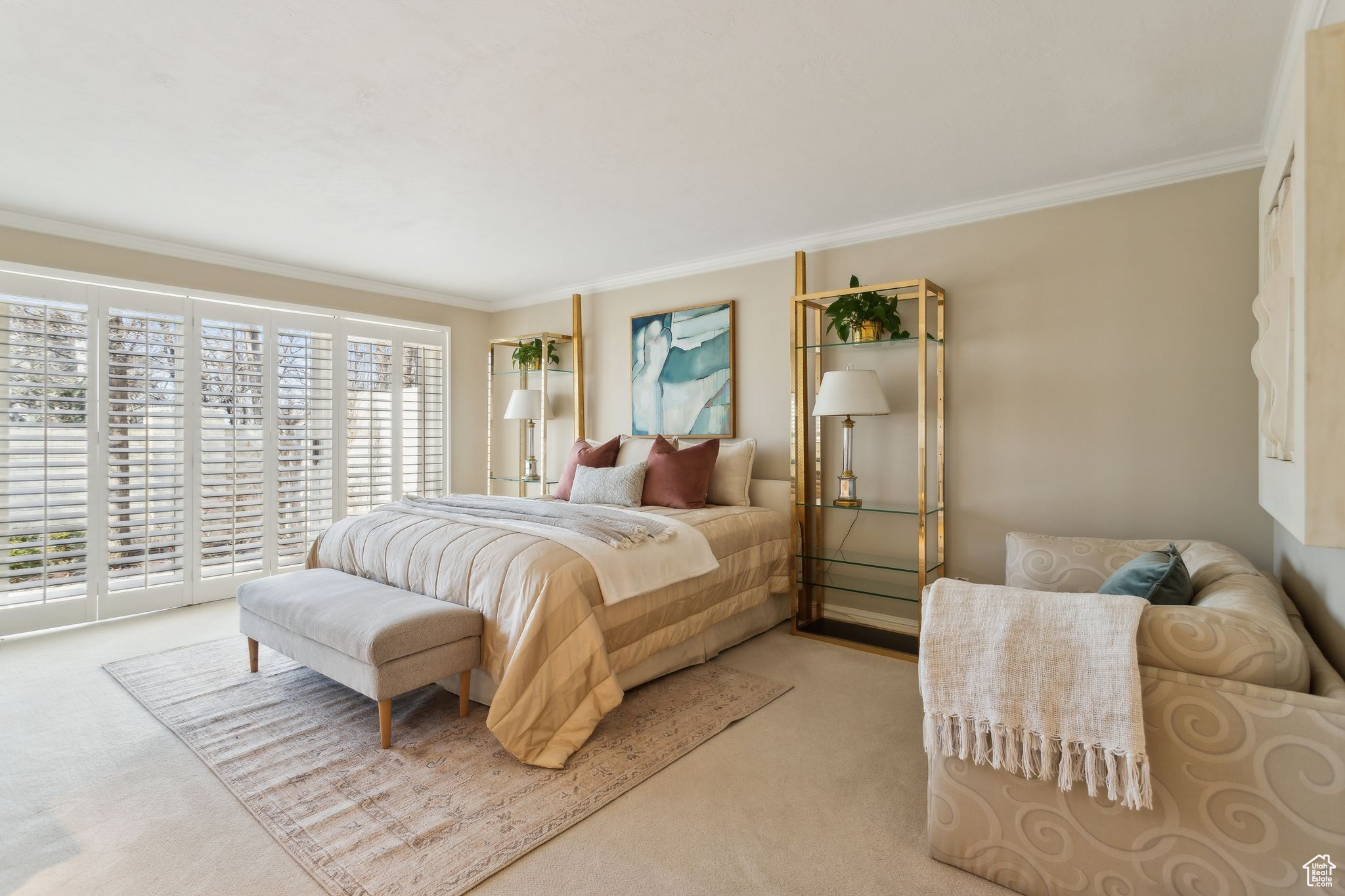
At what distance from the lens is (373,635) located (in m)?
2.32

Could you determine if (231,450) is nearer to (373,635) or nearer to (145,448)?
(145,448)

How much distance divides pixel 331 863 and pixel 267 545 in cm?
350

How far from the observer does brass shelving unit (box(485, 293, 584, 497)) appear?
5266 mm

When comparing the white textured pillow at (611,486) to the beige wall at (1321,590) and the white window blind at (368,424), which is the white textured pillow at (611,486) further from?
the beige wall at (1321,590)

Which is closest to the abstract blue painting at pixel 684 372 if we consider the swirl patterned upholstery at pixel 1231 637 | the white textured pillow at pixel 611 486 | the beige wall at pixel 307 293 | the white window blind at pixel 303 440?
the white textured pillow at pixel 611 486

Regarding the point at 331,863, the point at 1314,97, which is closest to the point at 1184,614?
the point at 1314,97

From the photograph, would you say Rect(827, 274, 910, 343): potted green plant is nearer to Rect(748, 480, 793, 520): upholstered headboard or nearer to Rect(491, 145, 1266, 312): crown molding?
Rect(491, 145, 1266, 312): crown molding

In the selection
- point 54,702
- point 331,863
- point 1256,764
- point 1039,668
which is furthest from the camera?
point 54,702

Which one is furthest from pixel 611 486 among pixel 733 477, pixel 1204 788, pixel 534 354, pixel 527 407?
pixel 1204 788

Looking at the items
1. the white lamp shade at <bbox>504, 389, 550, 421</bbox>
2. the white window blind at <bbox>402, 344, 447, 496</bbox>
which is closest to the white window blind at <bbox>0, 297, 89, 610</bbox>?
the white window blind at <bbox>402, 344, 447, 496</bbox>

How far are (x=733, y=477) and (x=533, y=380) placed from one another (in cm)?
254

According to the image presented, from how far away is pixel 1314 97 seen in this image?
1.41 meters

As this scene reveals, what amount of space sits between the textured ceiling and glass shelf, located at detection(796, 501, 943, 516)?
5.39ft

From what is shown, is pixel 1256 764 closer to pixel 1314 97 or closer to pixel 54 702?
pixel 1314 97
